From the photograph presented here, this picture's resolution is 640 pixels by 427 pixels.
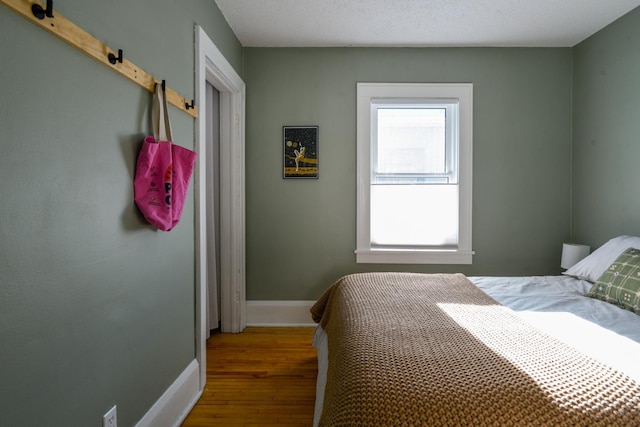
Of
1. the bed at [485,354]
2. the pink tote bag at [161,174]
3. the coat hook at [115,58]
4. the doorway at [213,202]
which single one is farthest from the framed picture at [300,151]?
the coat hook at [115,58]

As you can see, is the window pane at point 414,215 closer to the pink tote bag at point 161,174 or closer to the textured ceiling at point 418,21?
the textured ceiling at point 418,21

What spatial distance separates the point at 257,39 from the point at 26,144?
249 cm

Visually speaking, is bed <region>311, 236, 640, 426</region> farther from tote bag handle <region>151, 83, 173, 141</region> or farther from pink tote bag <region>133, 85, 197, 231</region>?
tote bag handle <region>151, 83, 173, 141</region>

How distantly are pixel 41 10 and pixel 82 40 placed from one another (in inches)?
7.0

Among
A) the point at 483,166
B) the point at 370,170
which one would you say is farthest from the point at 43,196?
the point at 483,166

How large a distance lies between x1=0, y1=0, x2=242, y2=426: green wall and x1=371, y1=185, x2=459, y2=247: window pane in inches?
77.4

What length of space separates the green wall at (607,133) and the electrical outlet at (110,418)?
3238 millimetres

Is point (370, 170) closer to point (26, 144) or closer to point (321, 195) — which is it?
point (321, 195)

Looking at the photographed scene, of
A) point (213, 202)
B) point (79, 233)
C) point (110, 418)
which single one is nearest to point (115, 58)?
point (79, 233)

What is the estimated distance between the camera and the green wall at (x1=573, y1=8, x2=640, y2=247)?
251 centimetres

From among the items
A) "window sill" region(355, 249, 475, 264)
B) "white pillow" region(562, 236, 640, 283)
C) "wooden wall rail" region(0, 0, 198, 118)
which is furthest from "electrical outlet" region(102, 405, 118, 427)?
"white pillow" region(562, 236, 640, 283)

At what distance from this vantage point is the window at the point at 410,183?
3.20 meters

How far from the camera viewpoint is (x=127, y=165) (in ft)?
4.62

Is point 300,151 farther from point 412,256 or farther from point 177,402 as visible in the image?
point 177,402
